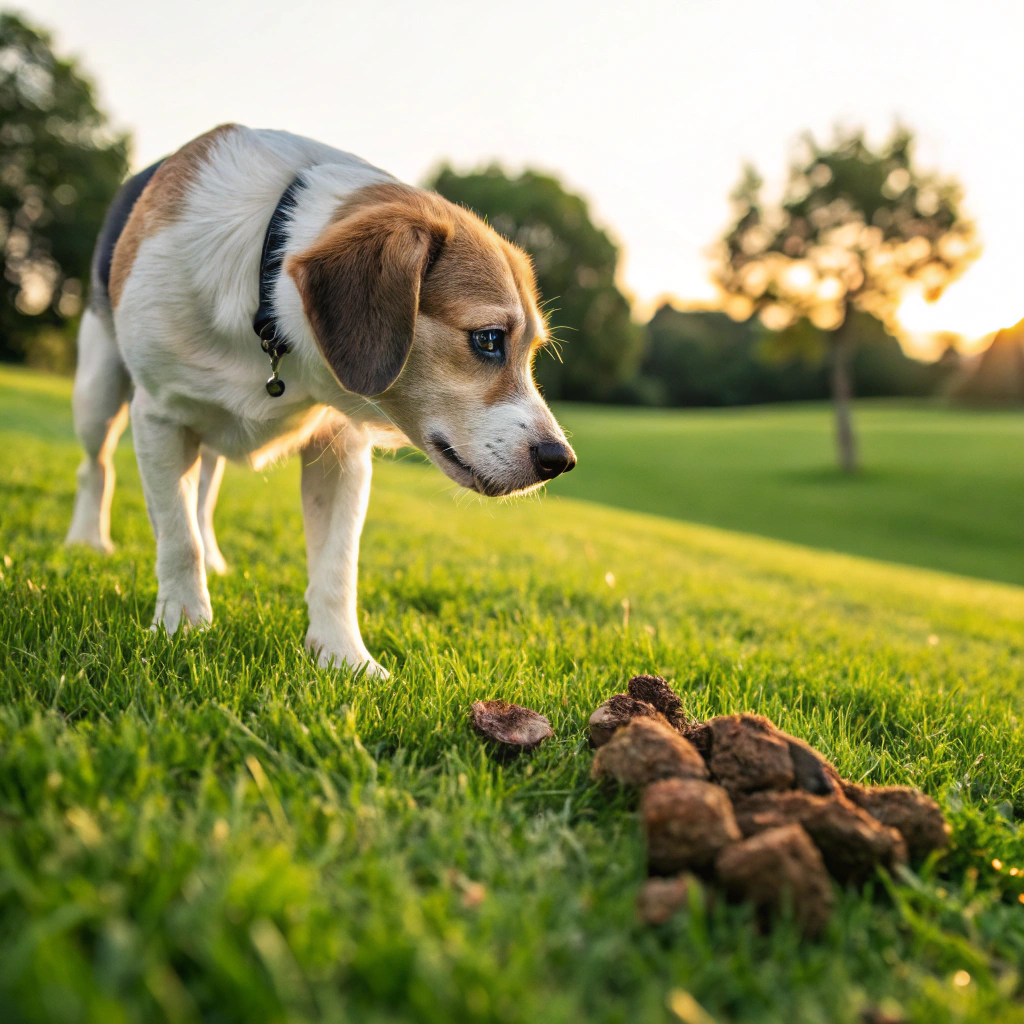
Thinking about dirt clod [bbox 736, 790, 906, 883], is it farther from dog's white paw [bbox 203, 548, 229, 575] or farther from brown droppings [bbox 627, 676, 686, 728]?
dog's white paw [bbox 203, 548, 229, 575]

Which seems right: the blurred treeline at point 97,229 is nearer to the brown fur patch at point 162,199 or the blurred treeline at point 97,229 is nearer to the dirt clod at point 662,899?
the brown fur patch at point 162,199

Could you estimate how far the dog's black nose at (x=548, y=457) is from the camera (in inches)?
113

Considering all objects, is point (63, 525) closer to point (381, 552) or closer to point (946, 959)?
point (381, 552)

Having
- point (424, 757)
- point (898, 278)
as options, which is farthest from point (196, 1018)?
point (898, 278)

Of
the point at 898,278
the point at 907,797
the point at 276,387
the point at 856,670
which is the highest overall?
the point at 898,278

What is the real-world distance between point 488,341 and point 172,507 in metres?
1.35

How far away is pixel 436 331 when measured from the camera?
2.87m

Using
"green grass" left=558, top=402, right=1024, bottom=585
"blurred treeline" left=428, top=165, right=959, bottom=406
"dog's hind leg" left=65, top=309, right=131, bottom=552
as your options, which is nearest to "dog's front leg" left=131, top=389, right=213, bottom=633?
"dog's hind leg" left=65, top=309, right=131, bottom=552

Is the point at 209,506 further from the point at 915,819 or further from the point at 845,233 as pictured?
the point at 845,233

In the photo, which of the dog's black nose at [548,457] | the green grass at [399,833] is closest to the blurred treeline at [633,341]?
the dog's black nose at [548,457]

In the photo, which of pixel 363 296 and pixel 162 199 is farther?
pixel 162 199

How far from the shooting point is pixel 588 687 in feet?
8.32

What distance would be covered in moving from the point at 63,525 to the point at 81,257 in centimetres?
3957

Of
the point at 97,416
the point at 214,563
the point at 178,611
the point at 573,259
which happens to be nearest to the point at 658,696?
the point at 178,611
